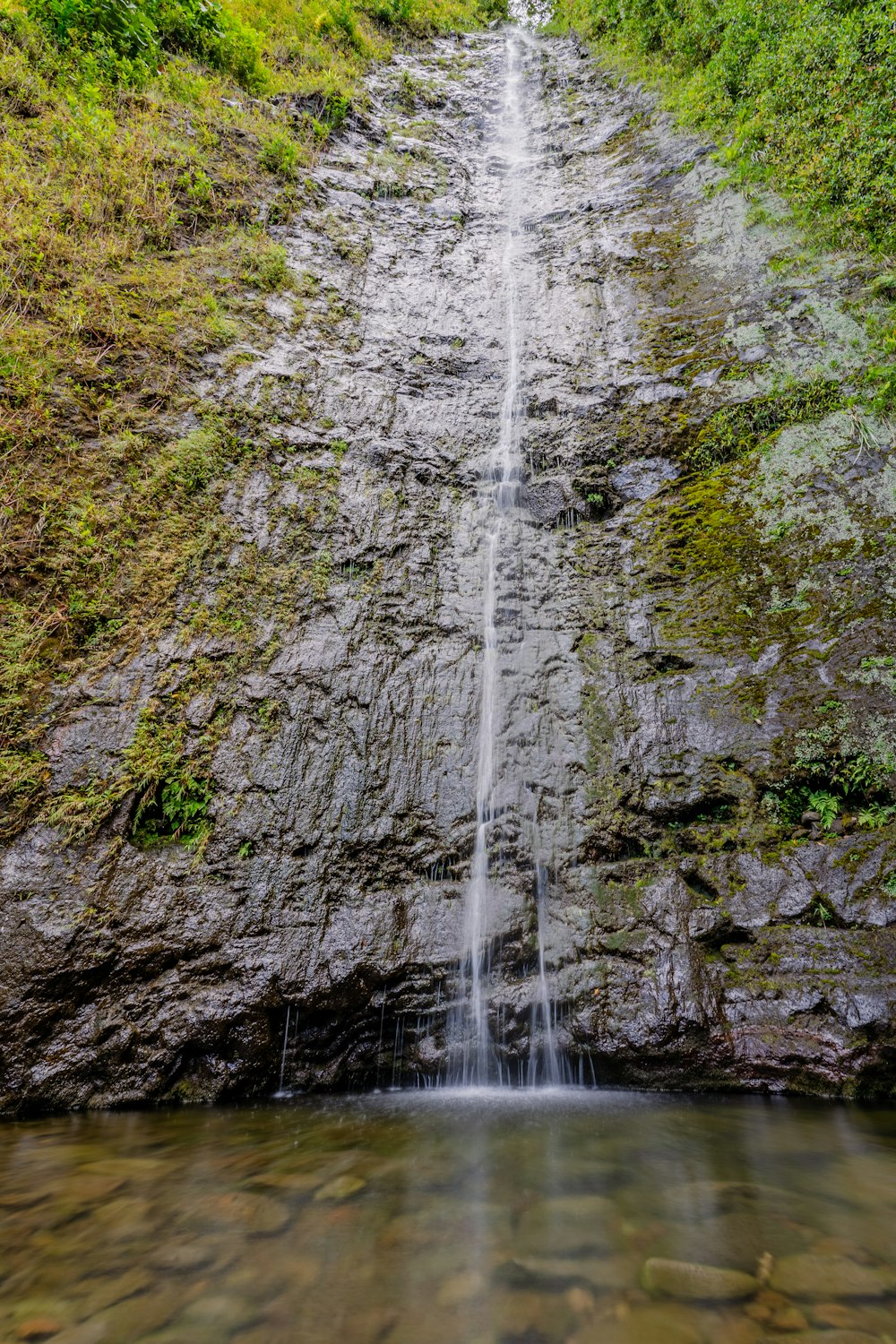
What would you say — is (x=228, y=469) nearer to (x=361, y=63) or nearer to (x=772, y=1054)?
(x=772, y=1054)

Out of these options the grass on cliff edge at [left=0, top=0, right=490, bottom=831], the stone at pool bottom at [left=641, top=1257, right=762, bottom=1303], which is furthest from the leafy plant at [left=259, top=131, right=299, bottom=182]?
the stone at pool bottom at [left=641, top=1257, right=762, bottom=1303]

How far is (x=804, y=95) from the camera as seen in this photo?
6.12 metres

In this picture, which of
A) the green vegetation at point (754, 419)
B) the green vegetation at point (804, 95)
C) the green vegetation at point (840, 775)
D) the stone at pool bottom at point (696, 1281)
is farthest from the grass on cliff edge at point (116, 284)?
the green vegetation at point (804, 95)

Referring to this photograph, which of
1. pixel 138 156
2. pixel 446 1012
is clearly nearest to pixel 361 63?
pixel 138 156

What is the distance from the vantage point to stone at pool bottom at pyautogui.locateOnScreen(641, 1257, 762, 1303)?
170 centimetres

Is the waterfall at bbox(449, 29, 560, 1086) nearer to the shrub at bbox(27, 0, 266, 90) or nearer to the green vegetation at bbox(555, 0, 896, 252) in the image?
the green vegetation at bbox(555, 0, 896, 252)

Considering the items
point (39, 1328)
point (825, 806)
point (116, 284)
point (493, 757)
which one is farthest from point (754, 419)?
point (39, 1328)

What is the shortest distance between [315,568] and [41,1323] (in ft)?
14.4

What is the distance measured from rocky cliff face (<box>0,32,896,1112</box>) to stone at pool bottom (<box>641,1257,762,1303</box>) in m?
1.66

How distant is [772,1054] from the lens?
10.6 feet

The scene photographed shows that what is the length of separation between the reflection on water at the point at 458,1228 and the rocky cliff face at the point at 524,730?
52cm

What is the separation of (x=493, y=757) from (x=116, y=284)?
5816mm

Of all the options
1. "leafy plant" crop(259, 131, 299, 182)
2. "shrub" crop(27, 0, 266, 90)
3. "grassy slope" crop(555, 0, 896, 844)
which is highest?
"shrub" crop(27, 0, 266, 90)

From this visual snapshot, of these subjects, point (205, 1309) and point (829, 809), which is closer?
point (205, 1309)
